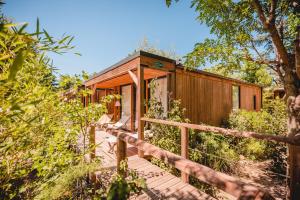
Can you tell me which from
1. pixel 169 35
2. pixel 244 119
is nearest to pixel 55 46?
pixel 244 119

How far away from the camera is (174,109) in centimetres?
525

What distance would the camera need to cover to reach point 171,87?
224 inches

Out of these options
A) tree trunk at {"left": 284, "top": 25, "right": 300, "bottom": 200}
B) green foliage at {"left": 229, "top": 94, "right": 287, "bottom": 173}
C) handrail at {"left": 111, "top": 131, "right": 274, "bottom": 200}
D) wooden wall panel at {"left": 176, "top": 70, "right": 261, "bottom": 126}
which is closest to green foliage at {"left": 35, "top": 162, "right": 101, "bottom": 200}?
handrail at {"left": 111, "top": 131, "right": 274, "bottom": 200}

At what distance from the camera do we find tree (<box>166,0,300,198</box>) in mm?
2698

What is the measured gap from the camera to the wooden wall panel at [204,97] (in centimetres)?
637

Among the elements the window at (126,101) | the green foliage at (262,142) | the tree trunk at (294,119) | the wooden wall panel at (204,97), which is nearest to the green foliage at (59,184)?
the tree trunk at (294,119)

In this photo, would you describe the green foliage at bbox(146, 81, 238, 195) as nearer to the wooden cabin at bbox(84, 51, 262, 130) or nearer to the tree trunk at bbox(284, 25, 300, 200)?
the wooden cabin at bbox(84, 51, 262, 130)

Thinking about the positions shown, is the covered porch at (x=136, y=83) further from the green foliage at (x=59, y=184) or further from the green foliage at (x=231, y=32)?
the green foliage at (x=231, y=32)

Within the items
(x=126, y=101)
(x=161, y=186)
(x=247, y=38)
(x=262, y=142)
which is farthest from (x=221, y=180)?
(x=126, y=101)

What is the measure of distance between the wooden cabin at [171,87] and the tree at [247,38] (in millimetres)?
1678

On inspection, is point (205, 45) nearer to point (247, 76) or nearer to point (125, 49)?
point (247, 76)

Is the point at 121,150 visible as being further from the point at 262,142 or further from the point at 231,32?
the point at 262,142

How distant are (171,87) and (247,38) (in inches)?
113

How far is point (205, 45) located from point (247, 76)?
2095 centimetres
